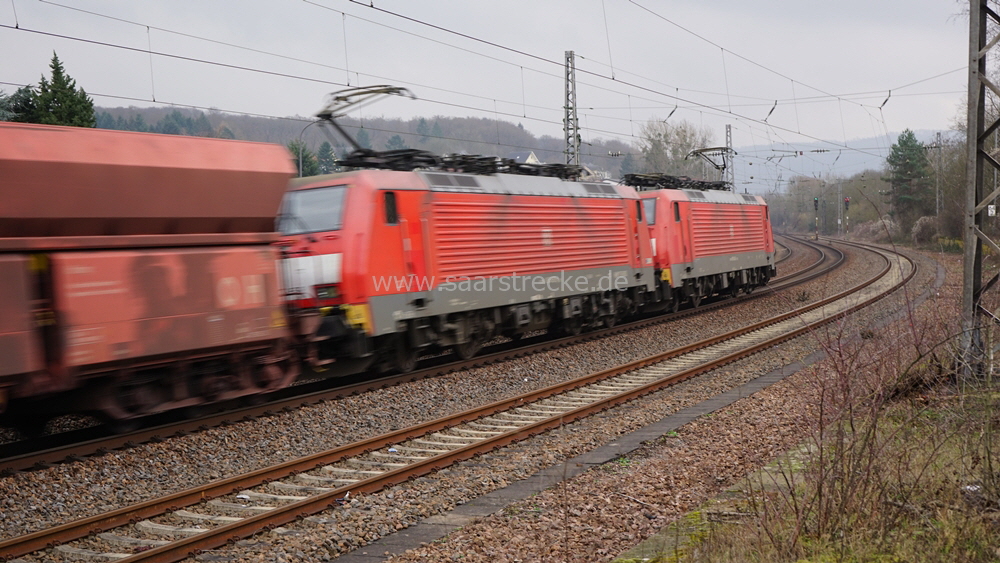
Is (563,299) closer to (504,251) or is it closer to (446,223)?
(504,251)

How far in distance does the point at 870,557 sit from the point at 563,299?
12.6 metres

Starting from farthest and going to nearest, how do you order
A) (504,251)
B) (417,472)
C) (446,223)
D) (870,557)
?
(504,251), (446,223), (417,472), (870,557)

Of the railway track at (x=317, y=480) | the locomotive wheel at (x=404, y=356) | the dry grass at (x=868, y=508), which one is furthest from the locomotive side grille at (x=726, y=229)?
the dry grass at (x=868, y=508)

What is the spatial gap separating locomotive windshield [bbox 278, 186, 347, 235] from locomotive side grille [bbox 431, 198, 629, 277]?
1757 millimetres

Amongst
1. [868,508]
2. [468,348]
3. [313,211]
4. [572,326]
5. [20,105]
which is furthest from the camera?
[20,105]

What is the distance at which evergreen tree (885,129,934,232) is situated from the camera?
209ft

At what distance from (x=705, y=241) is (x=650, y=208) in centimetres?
253

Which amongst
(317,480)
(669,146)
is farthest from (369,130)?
(317,480)

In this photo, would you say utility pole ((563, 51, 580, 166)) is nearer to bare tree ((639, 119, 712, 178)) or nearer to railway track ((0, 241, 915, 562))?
railway track ((0, 241, 915, 562))

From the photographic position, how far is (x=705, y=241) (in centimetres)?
2345

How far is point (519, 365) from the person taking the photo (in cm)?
1397

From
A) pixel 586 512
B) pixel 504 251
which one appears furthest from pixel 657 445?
pixel 504 251

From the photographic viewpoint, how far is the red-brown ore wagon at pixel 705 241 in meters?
21.5

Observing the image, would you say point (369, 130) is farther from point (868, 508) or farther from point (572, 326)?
point (868, 508)
